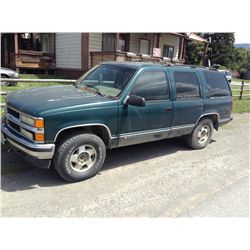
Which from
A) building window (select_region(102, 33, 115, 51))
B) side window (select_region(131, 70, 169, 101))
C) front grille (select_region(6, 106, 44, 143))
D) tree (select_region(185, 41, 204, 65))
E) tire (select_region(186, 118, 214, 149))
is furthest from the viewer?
tree (select_region(185, 41, 204, 65))

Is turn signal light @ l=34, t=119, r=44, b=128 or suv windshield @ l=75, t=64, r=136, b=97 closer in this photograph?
turn signal light @ l=34, t=119, r=44, b=128

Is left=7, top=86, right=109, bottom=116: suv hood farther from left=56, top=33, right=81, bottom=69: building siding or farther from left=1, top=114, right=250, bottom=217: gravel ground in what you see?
left=56, top=33, right=81, bottom=69: building siding

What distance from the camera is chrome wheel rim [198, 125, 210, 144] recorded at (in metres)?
5.79

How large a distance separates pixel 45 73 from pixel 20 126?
13470mm

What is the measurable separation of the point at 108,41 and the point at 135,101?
12.4m

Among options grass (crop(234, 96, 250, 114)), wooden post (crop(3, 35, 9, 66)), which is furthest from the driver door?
wooden post (crop(3, 35, 9, 66))

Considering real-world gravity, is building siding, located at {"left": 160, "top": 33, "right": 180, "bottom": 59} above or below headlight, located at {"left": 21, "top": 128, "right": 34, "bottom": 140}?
above

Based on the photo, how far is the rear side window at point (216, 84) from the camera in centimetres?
575

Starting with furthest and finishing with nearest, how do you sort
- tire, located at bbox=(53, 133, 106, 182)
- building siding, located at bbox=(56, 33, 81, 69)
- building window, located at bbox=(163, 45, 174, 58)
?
building window, located at bbox=(163, 45, 174, 58)
building siding, located at bbox=(56, 33, 81, 69)
tire, located at bbox=(53, 133, 106, 182)

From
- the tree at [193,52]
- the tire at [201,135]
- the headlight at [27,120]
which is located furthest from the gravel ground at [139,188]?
the tree at [193,52]

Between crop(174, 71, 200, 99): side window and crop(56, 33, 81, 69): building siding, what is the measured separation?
35.1 feet

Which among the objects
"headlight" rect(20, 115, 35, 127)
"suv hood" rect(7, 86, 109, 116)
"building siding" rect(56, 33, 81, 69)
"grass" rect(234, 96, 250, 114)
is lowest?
"grass" rect(234, 96, 250, 114)

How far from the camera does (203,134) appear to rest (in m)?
5.89

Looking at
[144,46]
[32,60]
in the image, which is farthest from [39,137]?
[144,46]
